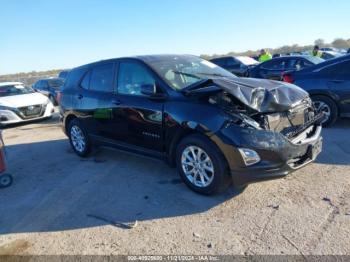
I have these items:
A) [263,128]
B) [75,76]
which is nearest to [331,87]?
[263,128]

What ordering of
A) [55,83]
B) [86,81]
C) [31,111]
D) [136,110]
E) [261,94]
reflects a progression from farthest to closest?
[55,83]
[31,111]
[86,81]
[136,110]
[261,94]

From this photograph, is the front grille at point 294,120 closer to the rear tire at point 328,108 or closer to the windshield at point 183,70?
the windshield at point 183,70

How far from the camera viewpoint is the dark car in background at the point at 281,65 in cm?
1134

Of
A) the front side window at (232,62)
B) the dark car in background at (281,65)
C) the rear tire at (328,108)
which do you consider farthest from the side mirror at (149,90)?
the front side window at (232,62)

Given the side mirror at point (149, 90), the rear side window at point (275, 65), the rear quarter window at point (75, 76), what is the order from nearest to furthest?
1. the side mirror at point (149, 90)
2. the rear quarter window at point (75, 76)
3. the rear side window at point (275, 65)

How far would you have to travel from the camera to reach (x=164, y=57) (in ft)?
17.5

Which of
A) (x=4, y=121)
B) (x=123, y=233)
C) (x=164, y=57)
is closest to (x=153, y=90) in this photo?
(x=164, y=57)

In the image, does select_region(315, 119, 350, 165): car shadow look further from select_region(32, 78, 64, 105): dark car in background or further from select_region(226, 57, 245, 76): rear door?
select_region(32, 78, 64, 105): dark car in background

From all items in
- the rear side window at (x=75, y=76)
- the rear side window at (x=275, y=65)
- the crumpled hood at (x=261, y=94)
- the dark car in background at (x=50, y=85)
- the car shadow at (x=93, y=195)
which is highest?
the rear side window at (x=275, y=65)

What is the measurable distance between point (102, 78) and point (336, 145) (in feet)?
14.0

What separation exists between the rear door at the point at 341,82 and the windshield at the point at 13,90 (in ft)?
32.1

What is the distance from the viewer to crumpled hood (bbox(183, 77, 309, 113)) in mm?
4000

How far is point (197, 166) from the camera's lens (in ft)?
13.9

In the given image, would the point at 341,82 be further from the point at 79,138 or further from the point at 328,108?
the point at 79,138
